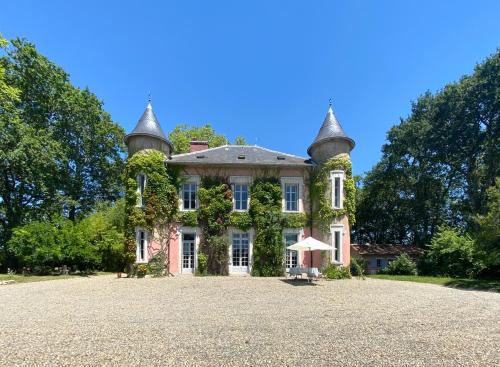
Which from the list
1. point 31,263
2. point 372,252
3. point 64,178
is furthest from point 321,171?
point 64,178

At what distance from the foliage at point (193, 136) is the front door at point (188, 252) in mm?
17936

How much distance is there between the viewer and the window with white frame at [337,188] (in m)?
19.9

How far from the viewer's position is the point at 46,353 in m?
5.37

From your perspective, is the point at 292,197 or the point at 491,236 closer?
the point at 491,236

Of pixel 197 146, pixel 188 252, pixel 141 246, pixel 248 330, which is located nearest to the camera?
pixel 248 330

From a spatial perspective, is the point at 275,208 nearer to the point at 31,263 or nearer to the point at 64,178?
the point at 31,263

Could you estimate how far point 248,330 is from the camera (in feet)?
22.4

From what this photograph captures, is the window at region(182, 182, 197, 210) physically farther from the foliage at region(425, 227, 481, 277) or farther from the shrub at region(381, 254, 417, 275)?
the foliage at region(425, 227, 481, 277)

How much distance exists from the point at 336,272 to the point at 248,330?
13.1 metres

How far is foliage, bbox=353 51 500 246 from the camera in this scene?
2744cm

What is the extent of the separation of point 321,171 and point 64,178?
2264 cm

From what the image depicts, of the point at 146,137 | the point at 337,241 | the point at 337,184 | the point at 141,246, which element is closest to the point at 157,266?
the point at 141,246

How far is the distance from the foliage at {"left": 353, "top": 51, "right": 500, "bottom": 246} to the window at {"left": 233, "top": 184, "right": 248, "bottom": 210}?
19.3 metres

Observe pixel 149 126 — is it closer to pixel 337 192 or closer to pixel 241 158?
pixel 241 158
